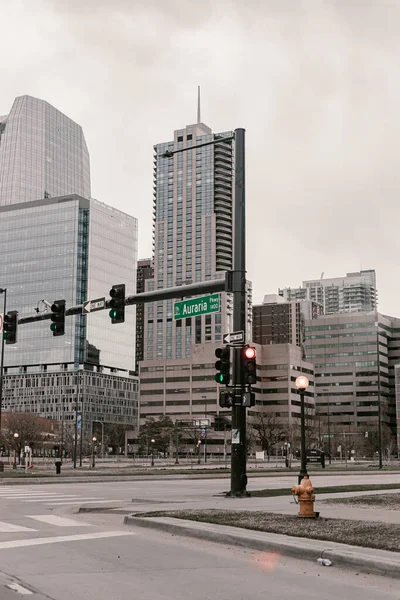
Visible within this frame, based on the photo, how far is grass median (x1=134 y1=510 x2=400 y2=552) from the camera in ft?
38.2

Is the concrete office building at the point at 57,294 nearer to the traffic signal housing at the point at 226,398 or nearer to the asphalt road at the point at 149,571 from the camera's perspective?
the traffic signal housing at the point at 226,398

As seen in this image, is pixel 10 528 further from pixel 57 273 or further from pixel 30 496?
pixel 57 273

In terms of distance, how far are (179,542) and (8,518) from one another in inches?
239

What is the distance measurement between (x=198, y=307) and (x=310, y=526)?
39.6 ft

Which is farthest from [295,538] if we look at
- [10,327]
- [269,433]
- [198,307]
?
[269,433]

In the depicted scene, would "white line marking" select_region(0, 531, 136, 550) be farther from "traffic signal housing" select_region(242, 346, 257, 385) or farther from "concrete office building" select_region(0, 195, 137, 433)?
"concrete office building" select_region(0, 195, 137, 433)

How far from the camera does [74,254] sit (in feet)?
632

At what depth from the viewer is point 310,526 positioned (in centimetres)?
1345

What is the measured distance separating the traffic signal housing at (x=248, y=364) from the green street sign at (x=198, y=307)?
80.4 inches

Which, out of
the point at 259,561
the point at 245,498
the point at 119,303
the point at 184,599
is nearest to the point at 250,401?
the point at 245,498

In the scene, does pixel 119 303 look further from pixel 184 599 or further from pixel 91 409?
pixel 91 409

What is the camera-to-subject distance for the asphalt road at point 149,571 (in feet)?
28.1

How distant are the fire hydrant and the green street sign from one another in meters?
9.78

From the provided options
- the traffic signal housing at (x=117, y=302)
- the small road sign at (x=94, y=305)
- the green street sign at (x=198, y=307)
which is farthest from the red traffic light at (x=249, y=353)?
the small road sign at (x=94, y=305)
